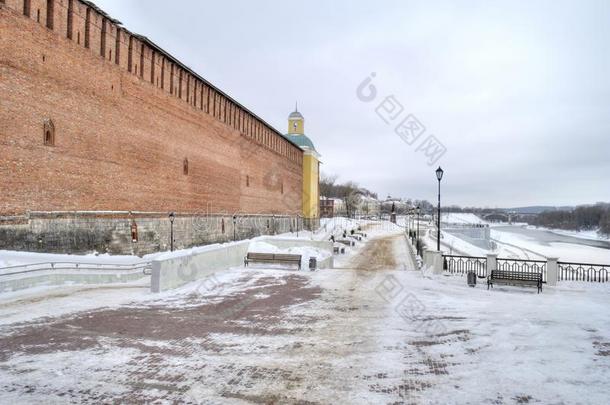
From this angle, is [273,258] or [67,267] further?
[273,258]

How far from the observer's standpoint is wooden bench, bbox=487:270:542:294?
39.0ft

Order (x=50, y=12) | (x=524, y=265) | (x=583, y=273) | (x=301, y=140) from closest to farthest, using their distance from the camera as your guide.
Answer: (x=583, y=273)
(x=50, y=12)
(x=524, y=265)
(x=301, y=140)

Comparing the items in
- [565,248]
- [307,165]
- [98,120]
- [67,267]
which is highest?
[307,165]

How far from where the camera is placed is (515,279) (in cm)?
1201

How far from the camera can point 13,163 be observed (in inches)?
523

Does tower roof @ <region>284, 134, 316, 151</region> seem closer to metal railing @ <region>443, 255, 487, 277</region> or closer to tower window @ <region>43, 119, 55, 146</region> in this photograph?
metal railing @ <region>443, 255, 487, 277</region>

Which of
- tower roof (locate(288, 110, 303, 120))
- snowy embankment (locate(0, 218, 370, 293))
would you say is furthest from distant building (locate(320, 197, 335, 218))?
snowy embankment (locate(0, 218, 370, 293))

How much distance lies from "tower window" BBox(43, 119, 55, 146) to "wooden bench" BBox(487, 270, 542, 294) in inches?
532

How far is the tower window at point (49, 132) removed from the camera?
1442 cm

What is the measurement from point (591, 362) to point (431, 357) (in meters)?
1.96

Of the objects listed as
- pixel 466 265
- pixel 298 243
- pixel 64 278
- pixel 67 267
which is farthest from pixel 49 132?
pixel 466 265

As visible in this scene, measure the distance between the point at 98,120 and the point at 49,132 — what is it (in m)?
2.41

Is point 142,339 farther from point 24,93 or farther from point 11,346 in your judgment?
point 24,93

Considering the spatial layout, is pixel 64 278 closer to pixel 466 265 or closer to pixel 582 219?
pixel 466 265
